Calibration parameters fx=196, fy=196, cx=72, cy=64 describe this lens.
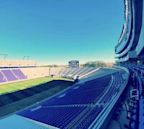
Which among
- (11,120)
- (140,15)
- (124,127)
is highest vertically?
(140,15)

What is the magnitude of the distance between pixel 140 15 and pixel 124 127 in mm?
22180

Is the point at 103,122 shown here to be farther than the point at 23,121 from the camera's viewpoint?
No

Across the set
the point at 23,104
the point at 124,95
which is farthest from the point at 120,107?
the point at 23,104

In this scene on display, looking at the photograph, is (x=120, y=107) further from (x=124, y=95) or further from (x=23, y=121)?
(x=23, y=121)

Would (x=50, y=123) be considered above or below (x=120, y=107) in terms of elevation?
below

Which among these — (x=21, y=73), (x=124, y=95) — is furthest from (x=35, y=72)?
(x=124, y=95)

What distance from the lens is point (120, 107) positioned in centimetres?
1031

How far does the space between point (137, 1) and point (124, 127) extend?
1947 centimetres

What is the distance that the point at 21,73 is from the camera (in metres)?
38.3

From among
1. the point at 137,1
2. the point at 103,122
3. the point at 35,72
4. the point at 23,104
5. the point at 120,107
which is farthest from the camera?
the point at 35,72

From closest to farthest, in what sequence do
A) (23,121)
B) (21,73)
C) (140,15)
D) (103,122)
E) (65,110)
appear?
1. (103,122)
2. (23,121)
3. (65,110)
4. (140,15)
5. (21,73)

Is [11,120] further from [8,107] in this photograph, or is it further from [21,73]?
[21,73]

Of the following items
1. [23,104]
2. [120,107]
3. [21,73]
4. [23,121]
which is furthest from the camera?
[21,73]

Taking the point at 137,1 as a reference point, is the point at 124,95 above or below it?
below
